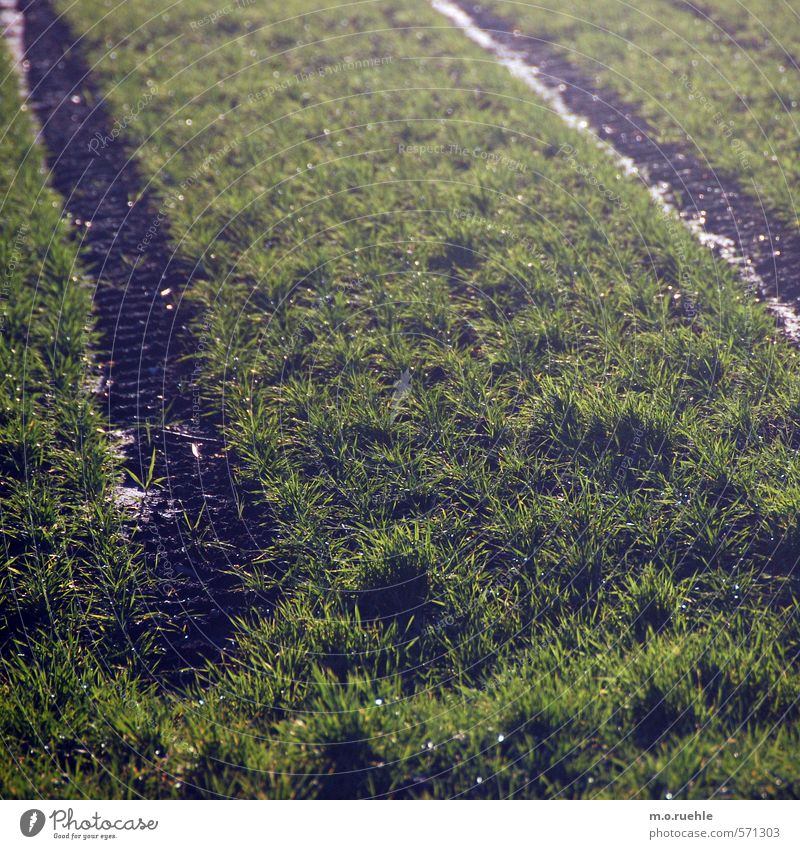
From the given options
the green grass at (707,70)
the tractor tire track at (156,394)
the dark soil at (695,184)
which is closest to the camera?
the tractor tire track at (156,394)

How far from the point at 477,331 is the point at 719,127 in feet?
10.2

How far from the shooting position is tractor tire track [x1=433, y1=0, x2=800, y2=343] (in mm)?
4242

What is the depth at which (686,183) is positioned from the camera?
17.1 feet

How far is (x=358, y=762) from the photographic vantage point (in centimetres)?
227

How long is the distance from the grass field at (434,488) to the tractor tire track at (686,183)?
0.16 meters

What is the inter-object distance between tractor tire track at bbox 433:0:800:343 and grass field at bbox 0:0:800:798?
0.16 m

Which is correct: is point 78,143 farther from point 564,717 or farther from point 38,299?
point 564,717
